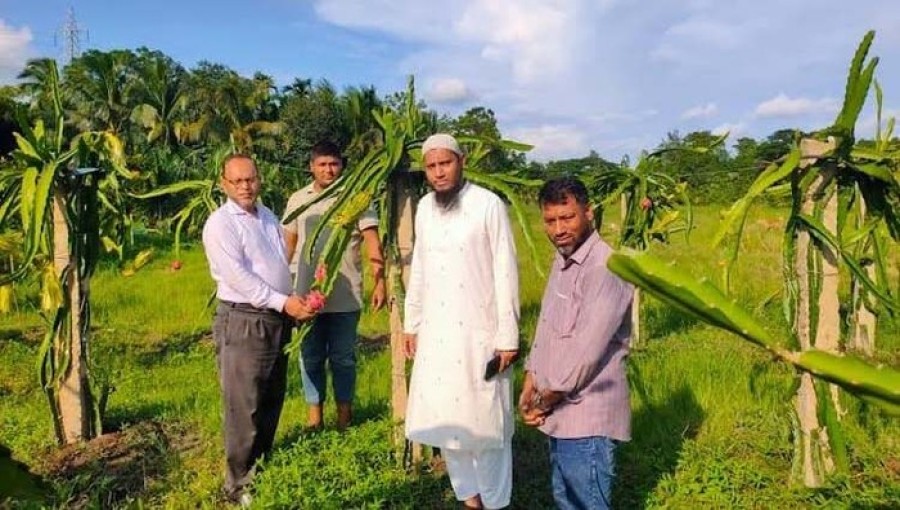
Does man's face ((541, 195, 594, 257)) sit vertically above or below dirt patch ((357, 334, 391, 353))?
above

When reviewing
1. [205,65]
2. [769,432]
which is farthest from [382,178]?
[205,65]

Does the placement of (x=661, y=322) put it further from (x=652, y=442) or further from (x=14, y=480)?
(x=14, y=480)

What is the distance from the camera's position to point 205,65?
36281mm

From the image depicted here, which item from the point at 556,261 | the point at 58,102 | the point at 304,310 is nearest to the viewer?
the point at 556,261

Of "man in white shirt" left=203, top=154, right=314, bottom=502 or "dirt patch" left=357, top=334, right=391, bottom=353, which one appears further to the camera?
"dirt patch" left=357, top=334, right=391, bottom=353

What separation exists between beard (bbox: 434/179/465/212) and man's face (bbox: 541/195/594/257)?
1.54 feet

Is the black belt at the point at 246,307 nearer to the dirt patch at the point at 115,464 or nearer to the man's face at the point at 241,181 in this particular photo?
the man's face at the point at 241,181

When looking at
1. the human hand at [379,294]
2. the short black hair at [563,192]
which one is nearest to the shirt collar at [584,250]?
the short black hair at [563,192]

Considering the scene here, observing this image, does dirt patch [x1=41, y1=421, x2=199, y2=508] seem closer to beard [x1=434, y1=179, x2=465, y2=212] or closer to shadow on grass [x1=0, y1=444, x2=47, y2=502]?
beard [x1=434, y1=179, x2=465, y2=212]

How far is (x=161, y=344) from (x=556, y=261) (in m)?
5.24

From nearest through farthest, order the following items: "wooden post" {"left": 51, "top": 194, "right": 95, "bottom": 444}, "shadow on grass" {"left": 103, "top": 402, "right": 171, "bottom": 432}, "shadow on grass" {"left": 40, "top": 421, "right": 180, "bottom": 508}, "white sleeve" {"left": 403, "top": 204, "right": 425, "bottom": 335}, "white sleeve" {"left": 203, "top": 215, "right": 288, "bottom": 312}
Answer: "white sleeve" {"left": 403, "top": 204, "right": 425, "bottom": 335}, "white sleeve" {"left": 203, "top": 215, "right": 288, "bottom": 312}, "shadow on grass" {"left": 40, "top": 421, "right": 180, "bottom": 508}, "wooden post" {"left": 51, "top": 194, "right": 95, "bottom": 444}, "shadow on grass" {"left": 103, "top": 402, "right": 171, "bottom": 432}

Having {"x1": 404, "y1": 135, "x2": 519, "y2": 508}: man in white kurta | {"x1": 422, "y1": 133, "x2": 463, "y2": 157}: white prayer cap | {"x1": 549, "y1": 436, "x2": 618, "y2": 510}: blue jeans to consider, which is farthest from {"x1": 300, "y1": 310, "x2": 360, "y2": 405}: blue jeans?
{"x1": 549, "y1": 436, "x2": 618, "y2": 510}: blue jeans

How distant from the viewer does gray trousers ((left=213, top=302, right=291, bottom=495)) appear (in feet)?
10.8

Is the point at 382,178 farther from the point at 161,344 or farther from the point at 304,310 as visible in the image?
the point at 161,344
